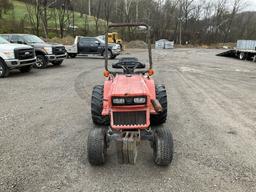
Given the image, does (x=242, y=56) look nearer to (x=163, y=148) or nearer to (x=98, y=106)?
(x=98, y=106)

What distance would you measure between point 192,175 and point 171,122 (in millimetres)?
2407

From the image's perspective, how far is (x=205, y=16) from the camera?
76812 mm

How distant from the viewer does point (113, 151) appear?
500cm

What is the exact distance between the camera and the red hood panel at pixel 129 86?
4.16 metres

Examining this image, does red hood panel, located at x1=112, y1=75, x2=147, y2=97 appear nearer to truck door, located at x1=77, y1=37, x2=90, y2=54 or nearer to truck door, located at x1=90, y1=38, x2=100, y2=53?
truck door, located at x1=90, y1=38, x2=100, y2=53

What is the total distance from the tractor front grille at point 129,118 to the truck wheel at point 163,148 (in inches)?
13.7

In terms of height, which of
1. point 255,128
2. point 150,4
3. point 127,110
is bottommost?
point 255,128

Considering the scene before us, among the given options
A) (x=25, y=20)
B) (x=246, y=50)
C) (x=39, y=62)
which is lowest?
(x=246, y=50)

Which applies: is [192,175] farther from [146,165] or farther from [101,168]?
[101,168]

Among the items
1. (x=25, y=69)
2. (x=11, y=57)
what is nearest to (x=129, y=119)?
(x=11, y=57)

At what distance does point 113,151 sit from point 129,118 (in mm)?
1002

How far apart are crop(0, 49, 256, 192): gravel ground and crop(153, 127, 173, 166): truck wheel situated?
0.15 m

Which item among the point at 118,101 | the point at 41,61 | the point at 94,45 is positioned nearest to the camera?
the point at 118,101

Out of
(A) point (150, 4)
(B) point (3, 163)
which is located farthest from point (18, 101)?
(A) point (150, 4)
